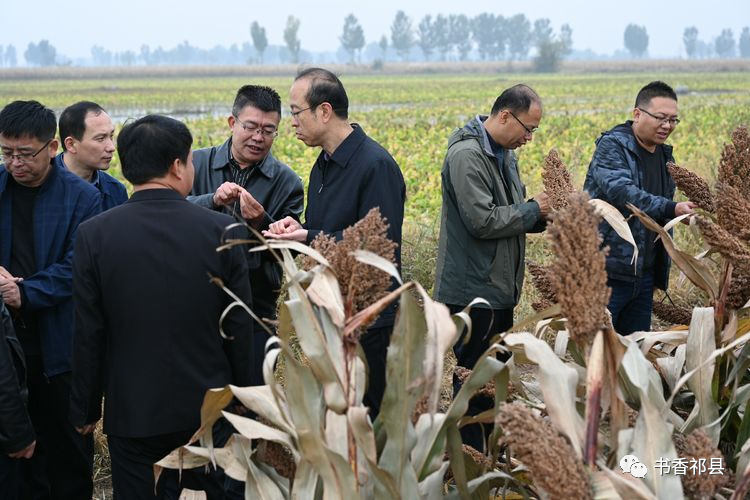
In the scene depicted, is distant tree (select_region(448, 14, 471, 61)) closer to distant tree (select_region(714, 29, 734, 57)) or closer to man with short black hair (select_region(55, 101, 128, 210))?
distant tree (select_region(714, 29, 734, 57))

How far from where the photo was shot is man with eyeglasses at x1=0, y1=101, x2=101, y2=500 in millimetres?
3439

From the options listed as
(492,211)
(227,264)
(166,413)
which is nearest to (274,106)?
(492,211)

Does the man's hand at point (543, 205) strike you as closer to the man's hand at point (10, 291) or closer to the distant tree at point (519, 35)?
the man's hand at point (10, 291)

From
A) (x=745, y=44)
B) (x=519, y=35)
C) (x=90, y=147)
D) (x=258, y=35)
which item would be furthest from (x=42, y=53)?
(x=90, y=147)

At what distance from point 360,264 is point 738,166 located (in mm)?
1286

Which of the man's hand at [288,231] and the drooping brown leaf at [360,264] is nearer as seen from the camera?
the drooping brown leaf at [360,264]

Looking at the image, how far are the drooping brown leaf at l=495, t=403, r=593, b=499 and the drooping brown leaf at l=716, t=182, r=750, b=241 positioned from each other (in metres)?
1.01

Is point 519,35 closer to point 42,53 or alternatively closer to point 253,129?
point 42,53

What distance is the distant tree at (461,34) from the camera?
548ft

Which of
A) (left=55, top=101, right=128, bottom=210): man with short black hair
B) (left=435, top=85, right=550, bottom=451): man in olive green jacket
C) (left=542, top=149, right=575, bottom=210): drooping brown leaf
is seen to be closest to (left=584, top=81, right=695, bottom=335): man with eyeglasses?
(left=435, top=85, right=550, bottom=451): man in olive green jacket

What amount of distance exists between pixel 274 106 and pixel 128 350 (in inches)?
59.9

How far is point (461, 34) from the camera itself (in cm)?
16775

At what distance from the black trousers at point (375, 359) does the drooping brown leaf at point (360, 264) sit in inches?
55.9

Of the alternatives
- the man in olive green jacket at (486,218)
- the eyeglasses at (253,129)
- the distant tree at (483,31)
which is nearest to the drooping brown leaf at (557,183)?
the man in olive green jacket at (486,218)
